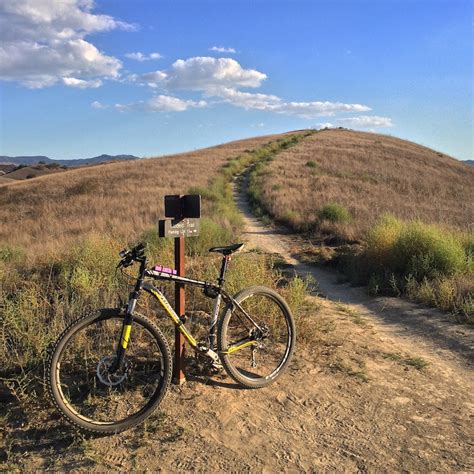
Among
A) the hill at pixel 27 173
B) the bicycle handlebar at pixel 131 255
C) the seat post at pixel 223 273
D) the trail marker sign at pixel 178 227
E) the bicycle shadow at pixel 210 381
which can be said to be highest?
the hill at pixel 27 173

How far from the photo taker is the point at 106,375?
346 centimetres

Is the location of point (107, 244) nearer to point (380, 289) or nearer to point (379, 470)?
point (380, 289)

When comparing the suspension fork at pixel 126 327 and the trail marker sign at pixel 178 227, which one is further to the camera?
the trail marker sign at pixel 178 227

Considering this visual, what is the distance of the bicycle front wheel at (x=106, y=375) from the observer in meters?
3.18

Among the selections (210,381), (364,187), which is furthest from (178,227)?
(364,187)

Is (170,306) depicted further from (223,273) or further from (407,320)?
(407,320)

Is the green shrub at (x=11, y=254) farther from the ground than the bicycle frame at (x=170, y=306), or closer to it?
closer to it

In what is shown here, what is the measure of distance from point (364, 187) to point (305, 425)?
23.3 metres

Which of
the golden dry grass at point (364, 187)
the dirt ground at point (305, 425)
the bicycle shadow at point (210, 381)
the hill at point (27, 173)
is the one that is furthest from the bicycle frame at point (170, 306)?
the hill at point (27, 173)

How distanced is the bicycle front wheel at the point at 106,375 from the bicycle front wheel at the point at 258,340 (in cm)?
66

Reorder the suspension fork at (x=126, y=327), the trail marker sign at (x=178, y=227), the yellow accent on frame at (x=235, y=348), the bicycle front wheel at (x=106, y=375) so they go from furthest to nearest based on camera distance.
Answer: the yellow accent on frame at (x=235, y=348), the trail marker sign at (x=178, y=227), the suspension fork at (x=126, y=327), the bicycle front wheel at (x=106, y=375)

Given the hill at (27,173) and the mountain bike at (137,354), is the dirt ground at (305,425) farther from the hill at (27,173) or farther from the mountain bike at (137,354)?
the hill at (27,173)

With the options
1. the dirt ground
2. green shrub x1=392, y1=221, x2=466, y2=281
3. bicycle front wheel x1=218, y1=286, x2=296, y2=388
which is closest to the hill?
green shrub x1=392, y1=221, x2=466, y2=281

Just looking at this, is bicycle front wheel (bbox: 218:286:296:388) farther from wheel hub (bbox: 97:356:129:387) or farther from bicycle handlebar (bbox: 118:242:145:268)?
bicycle handlebar (bbox: 118:242:145:268)
